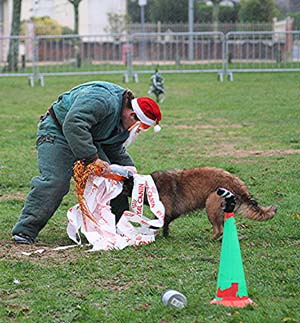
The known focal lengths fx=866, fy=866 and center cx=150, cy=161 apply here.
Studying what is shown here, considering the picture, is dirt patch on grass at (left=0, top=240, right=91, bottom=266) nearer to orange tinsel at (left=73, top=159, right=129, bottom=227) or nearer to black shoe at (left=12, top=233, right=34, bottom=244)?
black shoe at (left=12, top=233, right=34, bottom=244)

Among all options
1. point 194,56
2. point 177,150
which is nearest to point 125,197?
point 177,150

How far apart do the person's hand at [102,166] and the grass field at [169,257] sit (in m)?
0.58

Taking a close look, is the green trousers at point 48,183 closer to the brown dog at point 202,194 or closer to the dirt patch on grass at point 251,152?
the brown dog at point 202,194

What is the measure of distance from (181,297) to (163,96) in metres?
15.4

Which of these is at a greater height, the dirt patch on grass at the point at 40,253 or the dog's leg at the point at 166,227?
the dog's leg at the point at 166,227

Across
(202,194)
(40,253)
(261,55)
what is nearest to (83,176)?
(40,253)

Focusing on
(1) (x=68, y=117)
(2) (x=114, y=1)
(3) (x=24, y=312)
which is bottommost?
(3) (x=24, y=312)

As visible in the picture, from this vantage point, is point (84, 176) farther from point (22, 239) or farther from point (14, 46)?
point (14, 46)

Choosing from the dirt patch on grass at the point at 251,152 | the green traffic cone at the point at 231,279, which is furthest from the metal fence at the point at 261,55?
the green traffic cone at the point at 231,279

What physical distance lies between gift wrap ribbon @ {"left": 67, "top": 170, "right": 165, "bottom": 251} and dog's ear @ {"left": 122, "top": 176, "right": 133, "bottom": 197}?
4 cm

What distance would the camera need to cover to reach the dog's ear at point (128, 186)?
22.0ft

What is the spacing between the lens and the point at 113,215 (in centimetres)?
668

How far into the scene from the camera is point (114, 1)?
5038 centimetres

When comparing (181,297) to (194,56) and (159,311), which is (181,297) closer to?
(159,311)
